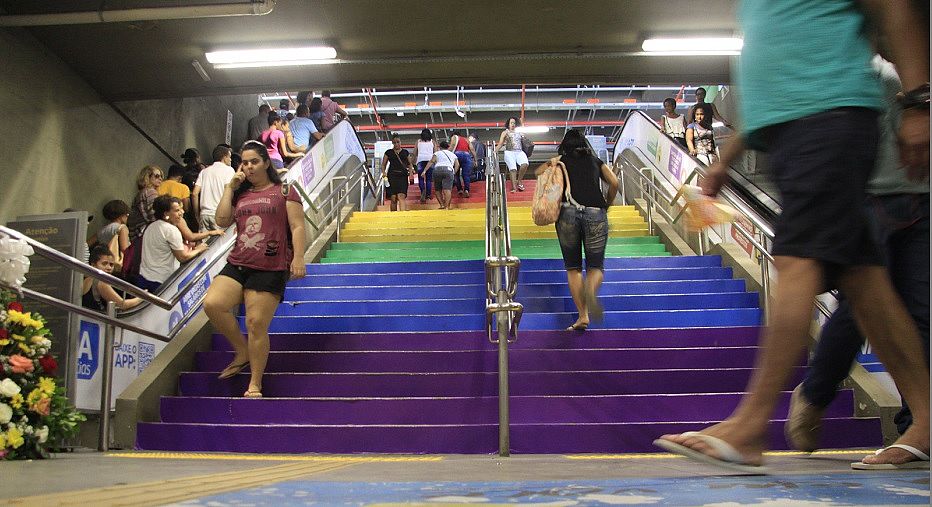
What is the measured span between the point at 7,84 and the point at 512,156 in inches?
347

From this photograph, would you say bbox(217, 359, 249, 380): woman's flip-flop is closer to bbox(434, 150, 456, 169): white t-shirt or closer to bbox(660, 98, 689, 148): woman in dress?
bbox(434, 150, 456, 169): white t-shirt

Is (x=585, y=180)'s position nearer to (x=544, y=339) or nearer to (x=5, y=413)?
(x=544, y=339)

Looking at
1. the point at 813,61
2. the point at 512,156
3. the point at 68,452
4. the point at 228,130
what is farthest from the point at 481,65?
the point at 813,61

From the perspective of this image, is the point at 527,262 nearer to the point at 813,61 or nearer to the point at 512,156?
the point at 813,61

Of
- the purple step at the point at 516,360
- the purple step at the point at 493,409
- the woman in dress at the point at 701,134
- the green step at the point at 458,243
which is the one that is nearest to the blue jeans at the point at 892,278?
the purple step at the point at 493,409

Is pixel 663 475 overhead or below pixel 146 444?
overhead

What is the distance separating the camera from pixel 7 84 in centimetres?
841

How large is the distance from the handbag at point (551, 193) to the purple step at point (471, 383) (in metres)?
1.52

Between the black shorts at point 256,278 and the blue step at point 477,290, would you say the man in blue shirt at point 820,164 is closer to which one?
the black shorts at point 256,278

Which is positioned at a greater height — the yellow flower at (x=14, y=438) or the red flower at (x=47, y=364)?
the red flower at (x=47, y=364)

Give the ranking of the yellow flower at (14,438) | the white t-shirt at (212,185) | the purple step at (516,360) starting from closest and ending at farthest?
the yellow flower at (14,438) → the purple step at (516,360) → the white t-shirt at (212,185)

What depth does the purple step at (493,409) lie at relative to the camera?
4.87m

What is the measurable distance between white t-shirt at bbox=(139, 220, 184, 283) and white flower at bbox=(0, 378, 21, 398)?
347 centimetres

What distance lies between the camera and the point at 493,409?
4.97m
